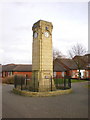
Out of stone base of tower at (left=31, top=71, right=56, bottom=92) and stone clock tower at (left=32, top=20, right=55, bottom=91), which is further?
stone clock tower at (left=32, top=20, right=55, bottom=91)

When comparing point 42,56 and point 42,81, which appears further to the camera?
point 42,56

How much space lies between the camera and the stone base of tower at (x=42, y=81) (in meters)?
11.9

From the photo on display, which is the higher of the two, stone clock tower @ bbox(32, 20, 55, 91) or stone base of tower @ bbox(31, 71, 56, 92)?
stone clock tower @ bbox(32, 20, 55, 91)

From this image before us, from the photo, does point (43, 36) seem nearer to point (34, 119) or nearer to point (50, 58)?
point (50, 58)

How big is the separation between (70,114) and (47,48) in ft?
25.1

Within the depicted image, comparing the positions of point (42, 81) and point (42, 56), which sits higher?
point (42, 56)

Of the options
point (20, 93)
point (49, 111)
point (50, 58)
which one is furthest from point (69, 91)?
point (49, 111)

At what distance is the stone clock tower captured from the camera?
480 inches

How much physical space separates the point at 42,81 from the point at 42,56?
238cm

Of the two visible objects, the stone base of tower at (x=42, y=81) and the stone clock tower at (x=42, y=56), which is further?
the stone clock tower at (x=42, y=56)

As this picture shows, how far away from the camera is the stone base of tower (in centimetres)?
1194

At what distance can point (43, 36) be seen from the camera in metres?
12.7

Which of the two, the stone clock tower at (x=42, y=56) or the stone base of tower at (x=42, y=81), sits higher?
the stone clock tower at (x=42, y=56)

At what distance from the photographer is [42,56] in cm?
1238
